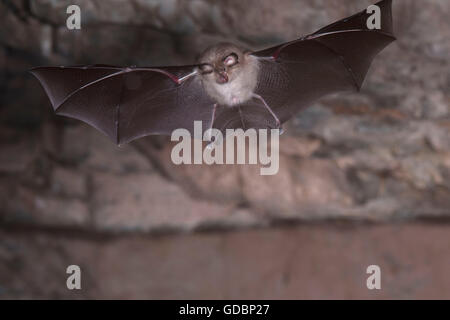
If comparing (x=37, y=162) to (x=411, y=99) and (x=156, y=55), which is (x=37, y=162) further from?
(x=411, y=99)

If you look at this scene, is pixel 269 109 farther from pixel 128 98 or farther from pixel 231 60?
pixel 128 98

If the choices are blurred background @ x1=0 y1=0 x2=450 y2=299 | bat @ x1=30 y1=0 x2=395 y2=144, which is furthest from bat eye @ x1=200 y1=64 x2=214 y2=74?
blurred background @ x1=0 y1=0 x2=450 y2=299

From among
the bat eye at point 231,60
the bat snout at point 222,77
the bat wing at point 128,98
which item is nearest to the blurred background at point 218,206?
the bat wing at point 128,98

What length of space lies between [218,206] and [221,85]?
1569mm

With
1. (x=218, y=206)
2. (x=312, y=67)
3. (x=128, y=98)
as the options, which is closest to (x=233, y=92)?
(x=312, y=67)

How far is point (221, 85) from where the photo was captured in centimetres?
322

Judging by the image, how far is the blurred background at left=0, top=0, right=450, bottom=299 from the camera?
385 cm

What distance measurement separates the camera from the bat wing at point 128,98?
3078 millimetres

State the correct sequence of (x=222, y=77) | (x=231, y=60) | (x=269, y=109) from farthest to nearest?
(x=269, y=109), (x=222, y=77), (x=231, y=60)

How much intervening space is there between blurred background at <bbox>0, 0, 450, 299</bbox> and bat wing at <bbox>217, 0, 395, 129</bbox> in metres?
0.54

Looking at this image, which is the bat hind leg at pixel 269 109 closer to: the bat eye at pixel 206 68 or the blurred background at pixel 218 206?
the bat eye at pixel 206 68

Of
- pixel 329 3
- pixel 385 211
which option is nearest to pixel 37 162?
pixel 329 3

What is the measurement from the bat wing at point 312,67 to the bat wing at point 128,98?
260 mm

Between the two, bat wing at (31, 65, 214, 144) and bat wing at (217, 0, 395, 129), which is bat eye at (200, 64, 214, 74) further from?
bat wing at (217, 0, 395, 129)
